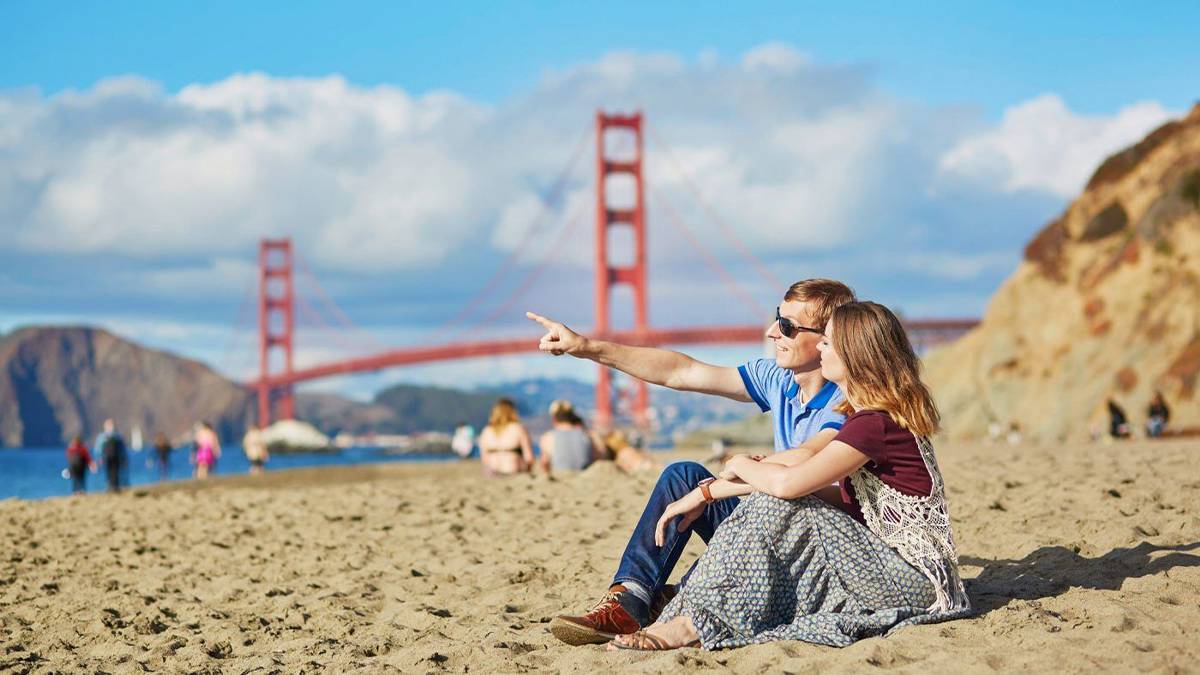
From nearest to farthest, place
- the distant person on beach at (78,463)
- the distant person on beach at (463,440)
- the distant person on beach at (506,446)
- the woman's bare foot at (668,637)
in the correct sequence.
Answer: the woman's bare foot at (668,637) → the distant person on beach at (506,446) → the distant person on beach at (78,463) → the distant person on beach at (463,440)

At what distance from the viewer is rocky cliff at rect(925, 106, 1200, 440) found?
1964 cm

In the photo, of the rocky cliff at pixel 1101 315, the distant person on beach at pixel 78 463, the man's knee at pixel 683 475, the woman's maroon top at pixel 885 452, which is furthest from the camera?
the rocky cliff at pixel 1101 315

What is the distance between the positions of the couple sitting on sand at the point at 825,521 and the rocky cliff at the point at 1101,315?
15.6 meters

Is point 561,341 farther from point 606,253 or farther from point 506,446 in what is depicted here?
point 606,253

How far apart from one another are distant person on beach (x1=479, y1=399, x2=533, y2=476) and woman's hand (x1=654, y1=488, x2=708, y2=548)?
5767 millimetres

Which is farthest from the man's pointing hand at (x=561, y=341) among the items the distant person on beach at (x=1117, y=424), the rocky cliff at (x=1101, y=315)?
the rocky cliff at (x=1101, y=315)

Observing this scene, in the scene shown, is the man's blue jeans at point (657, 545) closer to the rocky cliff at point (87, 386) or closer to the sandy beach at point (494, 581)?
the sandy beach at point (494, 581)

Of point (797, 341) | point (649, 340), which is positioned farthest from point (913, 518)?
point (649, 340)

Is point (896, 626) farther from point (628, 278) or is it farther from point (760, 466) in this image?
point (628, 278)

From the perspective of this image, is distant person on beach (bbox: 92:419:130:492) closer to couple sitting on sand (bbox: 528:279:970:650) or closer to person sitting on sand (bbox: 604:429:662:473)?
person sitting on sand (bbox: 604:429:662:473)

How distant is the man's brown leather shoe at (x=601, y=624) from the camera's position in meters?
3.82

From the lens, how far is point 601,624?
3.82 meters

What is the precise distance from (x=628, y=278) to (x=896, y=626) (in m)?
41.3

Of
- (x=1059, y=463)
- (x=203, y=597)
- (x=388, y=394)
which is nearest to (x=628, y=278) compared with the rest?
(x=1059, y=463)
